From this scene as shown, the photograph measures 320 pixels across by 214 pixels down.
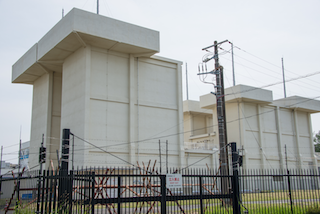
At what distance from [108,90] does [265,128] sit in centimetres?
2633

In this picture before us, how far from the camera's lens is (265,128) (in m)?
47.6

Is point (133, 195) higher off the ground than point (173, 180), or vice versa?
point (173, 180)

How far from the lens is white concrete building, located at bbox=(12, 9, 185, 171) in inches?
1173

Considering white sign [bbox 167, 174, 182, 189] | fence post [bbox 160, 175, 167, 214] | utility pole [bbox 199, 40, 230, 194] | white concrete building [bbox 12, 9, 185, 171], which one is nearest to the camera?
fence post [bbox 160, 175, 167, 214]

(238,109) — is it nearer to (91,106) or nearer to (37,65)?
(91,106)

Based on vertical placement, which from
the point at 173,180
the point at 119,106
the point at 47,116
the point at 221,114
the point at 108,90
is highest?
the point at 108,90

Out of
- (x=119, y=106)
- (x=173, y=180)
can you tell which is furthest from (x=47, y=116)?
(x=173, y=180)

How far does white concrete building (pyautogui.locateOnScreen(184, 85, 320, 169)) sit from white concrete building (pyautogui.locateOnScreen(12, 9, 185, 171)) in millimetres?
9403

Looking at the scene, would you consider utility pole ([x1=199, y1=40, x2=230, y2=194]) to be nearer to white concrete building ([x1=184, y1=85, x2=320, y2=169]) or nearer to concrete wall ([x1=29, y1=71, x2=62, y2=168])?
white concrete building ([x1=184, y1=85, x2=320, y2=169])

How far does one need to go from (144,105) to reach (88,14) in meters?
10.4

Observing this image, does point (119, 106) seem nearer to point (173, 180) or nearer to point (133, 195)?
point (133, 195)

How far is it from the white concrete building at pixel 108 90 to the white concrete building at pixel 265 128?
940cm

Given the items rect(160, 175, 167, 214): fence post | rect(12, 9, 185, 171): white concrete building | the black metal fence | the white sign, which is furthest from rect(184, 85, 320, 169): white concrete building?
rect(160, 175, 167, 214): fence post

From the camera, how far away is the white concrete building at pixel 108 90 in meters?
29.8
